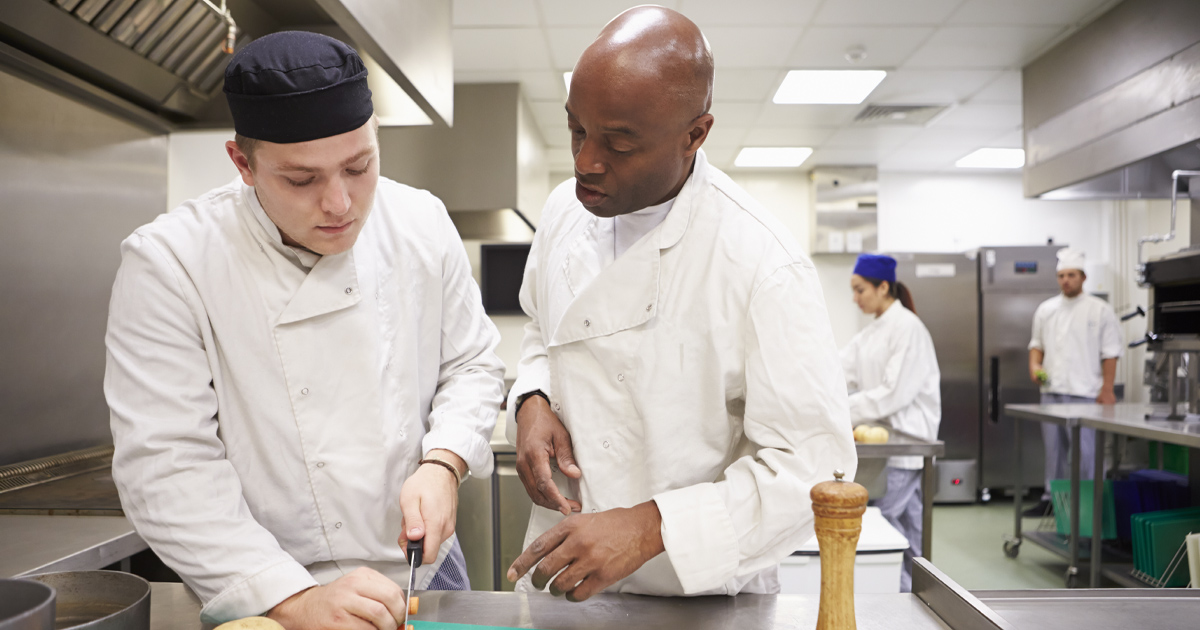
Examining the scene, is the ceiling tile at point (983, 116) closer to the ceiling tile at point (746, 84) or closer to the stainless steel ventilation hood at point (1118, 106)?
the stainless steel ventilation hood at point (1118, 106)

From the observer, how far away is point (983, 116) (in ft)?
16.8

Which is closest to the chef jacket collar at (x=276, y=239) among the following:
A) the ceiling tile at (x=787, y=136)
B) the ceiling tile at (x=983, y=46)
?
the ceiling tile at (x=983, y=46)

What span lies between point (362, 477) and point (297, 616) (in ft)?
0.71

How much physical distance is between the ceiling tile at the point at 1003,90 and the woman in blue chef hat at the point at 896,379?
1563 mm

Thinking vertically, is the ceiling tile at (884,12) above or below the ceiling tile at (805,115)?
above

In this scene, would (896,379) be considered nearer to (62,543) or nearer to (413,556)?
(413,556)

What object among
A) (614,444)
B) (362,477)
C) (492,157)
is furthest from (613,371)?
(492,157)

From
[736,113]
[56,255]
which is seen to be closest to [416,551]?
[56,255]

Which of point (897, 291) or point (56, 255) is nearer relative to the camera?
point (56, 255)

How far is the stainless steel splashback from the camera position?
1734mm

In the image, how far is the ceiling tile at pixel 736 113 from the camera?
4.77 m

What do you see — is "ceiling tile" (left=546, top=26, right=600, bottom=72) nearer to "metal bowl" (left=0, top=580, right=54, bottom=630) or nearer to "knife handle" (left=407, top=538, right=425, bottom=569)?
"knife handle" (left=407, top=538, right=425, bottom=569)

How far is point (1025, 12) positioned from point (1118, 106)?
0.66 meters

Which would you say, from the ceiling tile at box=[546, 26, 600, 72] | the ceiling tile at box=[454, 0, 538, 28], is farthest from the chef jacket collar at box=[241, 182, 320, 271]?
the ceiling tile at box=[546, 26, 600, 72]
